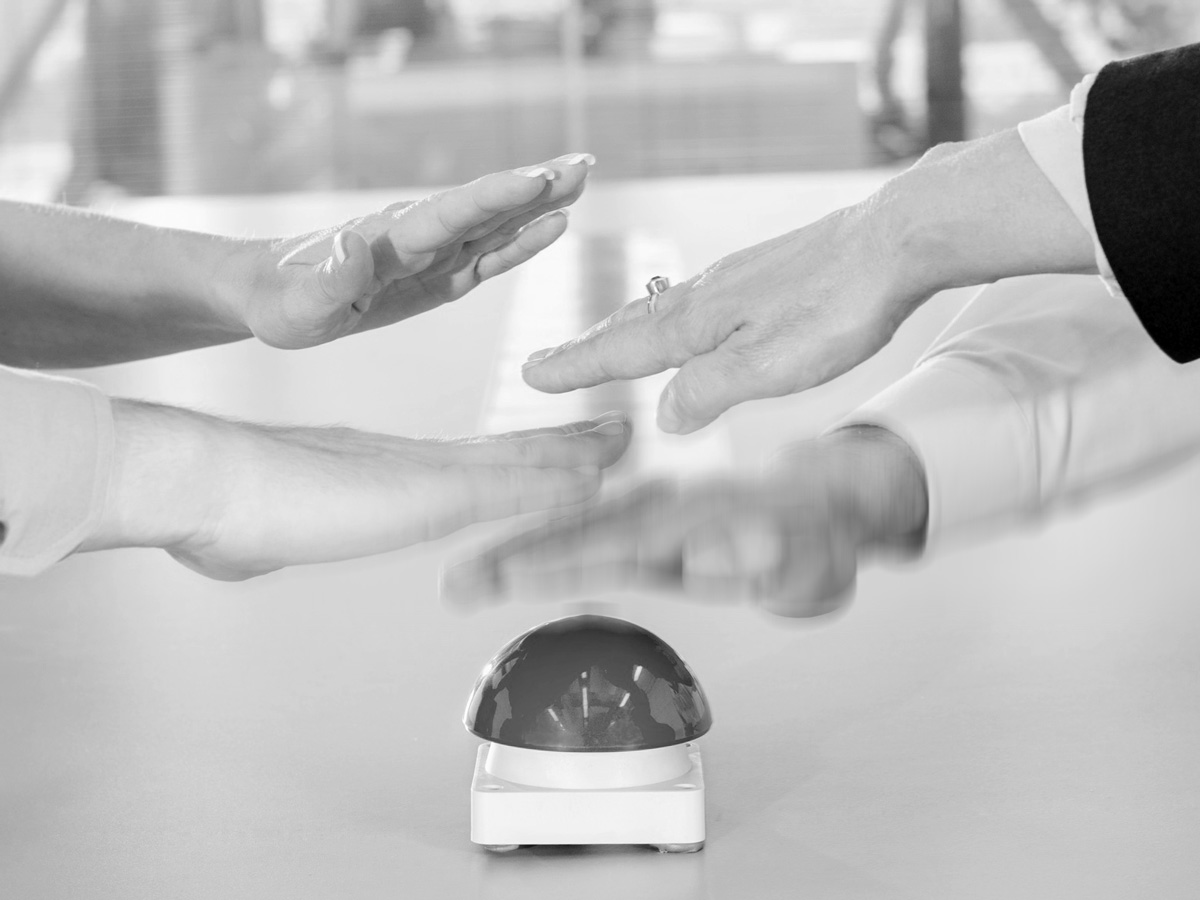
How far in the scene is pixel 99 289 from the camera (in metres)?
1.23

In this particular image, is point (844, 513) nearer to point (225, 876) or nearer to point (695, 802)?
point (695, 802)

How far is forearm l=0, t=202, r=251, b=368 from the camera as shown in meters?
1.19

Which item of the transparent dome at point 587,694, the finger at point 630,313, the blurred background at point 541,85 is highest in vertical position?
the blurred background at point 541,85

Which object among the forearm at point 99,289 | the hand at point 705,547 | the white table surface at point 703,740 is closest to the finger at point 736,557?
the hand at point 705,547

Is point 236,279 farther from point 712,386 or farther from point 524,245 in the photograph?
point 712,386

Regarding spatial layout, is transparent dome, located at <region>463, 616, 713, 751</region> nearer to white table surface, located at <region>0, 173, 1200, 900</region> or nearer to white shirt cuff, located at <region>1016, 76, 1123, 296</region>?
white table surface, located at <region>0, 173, 1200, 900</region>

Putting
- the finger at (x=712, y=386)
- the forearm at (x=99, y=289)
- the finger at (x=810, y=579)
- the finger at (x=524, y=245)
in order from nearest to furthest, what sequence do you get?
the finger at (x=810, y=579) < the finger at (x=712, y=386) < the finger at (x=524, y=245) < the forearm at (x=99, y=289)

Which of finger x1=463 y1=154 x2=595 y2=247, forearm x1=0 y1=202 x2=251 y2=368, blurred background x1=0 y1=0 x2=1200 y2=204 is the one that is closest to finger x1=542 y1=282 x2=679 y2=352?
finger x1=463 y1=154 x2=595 y2=247

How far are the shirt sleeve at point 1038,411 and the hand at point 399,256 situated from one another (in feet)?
0.89

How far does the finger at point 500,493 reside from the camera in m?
0.79

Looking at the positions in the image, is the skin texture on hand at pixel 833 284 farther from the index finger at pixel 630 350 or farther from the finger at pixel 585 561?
the finger at pixel 585 561

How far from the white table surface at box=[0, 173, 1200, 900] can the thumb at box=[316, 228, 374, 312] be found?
8.3 inches

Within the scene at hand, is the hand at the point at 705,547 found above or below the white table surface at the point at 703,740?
above

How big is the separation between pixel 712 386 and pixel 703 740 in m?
0.20
